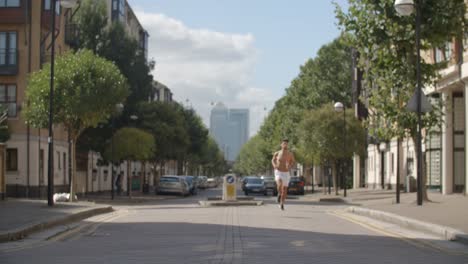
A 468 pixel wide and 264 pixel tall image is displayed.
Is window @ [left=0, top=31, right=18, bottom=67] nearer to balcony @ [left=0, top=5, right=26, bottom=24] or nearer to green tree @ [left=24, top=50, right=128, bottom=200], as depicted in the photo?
balcony @ [left=0, top=5, right=26, bottom=24]

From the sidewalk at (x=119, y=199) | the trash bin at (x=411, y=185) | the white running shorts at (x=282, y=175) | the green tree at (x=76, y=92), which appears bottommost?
the sidewalk at (x=119, y=199)

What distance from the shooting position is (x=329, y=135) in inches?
2210

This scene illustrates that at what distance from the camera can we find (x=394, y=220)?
20438 mm

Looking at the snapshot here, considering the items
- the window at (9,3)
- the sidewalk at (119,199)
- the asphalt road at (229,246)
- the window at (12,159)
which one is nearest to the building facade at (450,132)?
the sidewalk at (119,199)

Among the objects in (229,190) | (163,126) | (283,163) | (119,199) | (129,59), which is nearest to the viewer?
(283,163)

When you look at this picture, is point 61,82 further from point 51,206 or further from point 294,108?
point 294,108

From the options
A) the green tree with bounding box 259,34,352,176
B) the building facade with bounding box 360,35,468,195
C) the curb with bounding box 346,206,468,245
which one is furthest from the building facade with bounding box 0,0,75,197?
the green tree with bounding box 259,34,352,176

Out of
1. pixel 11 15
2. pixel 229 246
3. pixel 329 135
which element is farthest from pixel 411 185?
pixel 229 246

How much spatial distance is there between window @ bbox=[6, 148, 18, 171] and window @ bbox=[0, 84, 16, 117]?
2034 millimetres

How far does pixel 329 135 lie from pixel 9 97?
70.6 ft

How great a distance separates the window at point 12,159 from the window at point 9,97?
203 cm

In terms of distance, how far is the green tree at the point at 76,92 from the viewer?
3372cm

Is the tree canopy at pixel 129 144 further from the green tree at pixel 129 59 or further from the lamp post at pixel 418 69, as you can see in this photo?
the lamp post at pixel 418 69

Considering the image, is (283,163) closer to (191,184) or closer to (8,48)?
(8,48)
